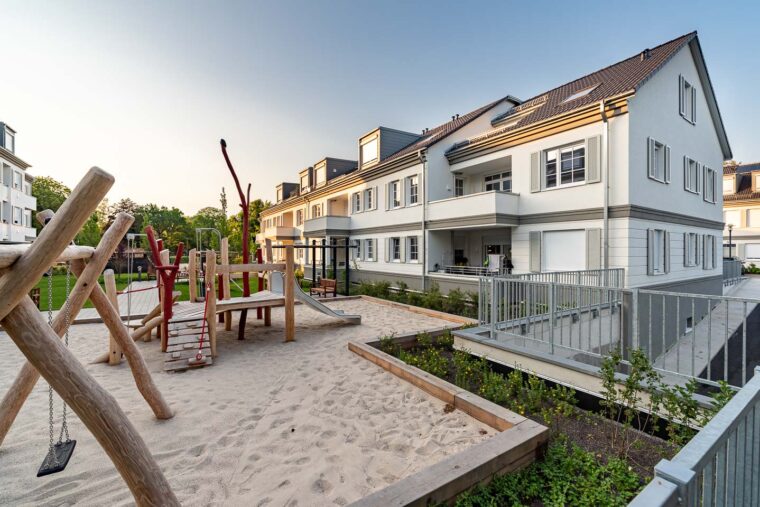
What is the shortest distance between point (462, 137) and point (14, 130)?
4327 centimetres

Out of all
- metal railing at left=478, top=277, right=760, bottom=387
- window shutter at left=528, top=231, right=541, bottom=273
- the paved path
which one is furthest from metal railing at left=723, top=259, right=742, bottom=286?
the paved path

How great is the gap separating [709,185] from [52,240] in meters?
25.2

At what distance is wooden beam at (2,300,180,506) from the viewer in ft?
6.61

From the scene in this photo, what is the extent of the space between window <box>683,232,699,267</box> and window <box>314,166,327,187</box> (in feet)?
77.5

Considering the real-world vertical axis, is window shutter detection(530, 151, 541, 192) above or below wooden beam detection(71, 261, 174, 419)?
above

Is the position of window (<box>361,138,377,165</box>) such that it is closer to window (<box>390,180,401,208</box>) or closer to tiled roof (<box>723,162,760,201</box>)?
window (<box>390,180,401,208</box>)

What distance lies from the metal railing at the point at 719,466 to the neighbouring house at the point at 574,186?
1150 cm

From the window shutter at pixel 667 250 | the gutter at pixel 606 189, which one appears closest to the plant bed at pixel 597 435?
the gutter at pixel 606 189

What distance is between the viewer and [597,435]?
13.5 ft

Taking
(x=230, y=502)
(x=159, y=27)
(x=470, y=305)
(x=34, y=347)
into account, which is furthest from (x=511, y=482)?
(x=159, y=27)

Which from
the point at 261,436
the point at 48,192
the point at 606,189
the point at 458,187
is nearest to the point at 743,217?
the point at 458,187

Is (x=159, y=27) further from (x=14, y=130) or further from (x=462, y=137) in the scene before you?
(x=14, y=130)

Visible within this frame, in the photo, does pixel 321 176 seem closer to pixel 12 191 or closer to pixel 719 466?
pixel 12 191

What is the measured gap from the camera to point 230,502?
2904 mm
